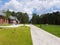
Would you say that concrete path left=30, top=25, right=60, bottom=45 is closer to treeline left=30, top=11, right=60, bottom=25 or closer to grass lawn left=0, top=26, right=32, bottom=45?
grass lawn left=0, top=26, right=32, bottom=45

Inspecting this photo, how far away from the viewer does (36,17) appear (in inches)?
5733

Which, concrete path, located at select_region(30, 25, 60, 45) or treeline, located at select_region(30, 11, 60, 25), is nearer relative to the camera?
concrete path, located at select_region(30, 25, 60, 45)

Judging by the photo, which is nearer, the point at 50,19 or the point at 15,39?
the point at 15,39

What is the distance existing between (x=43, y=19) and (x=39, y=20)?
9383 mm

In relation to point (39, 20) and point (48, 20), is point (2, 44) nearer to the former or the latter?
point (48, 20)

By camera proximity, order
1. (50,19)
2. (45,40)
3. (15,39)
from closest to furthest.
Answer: (45,40) < (15,39) < (50,19)

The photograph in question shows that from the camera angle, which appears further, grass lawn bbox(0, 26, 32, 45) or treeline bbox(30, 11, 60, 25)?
treeline bbox(30, 11, 60, 25)

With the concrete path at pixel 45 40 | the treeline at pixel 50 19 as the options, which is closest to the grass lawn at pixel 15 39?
the concrete path at pixel 45 40

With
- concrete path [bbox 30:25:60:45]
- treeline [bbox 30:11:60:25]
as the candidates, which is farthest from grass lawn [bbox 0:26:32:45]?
treeline [bbox 30:11:60:25]

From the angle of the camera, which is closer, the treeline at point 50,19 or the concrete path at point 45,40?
the concrete path at point 45,40

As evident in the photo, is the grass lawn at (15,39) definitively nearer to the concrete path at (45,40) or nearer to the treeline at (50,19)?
the concrete path at (45,40)

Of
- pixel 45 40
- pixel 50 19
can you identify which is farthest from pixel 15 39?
pixel 50 19

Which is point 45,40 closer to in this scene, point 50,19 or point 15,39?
point 15,39

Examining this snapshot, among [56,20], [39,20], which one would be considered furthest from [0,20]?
[39,20]
